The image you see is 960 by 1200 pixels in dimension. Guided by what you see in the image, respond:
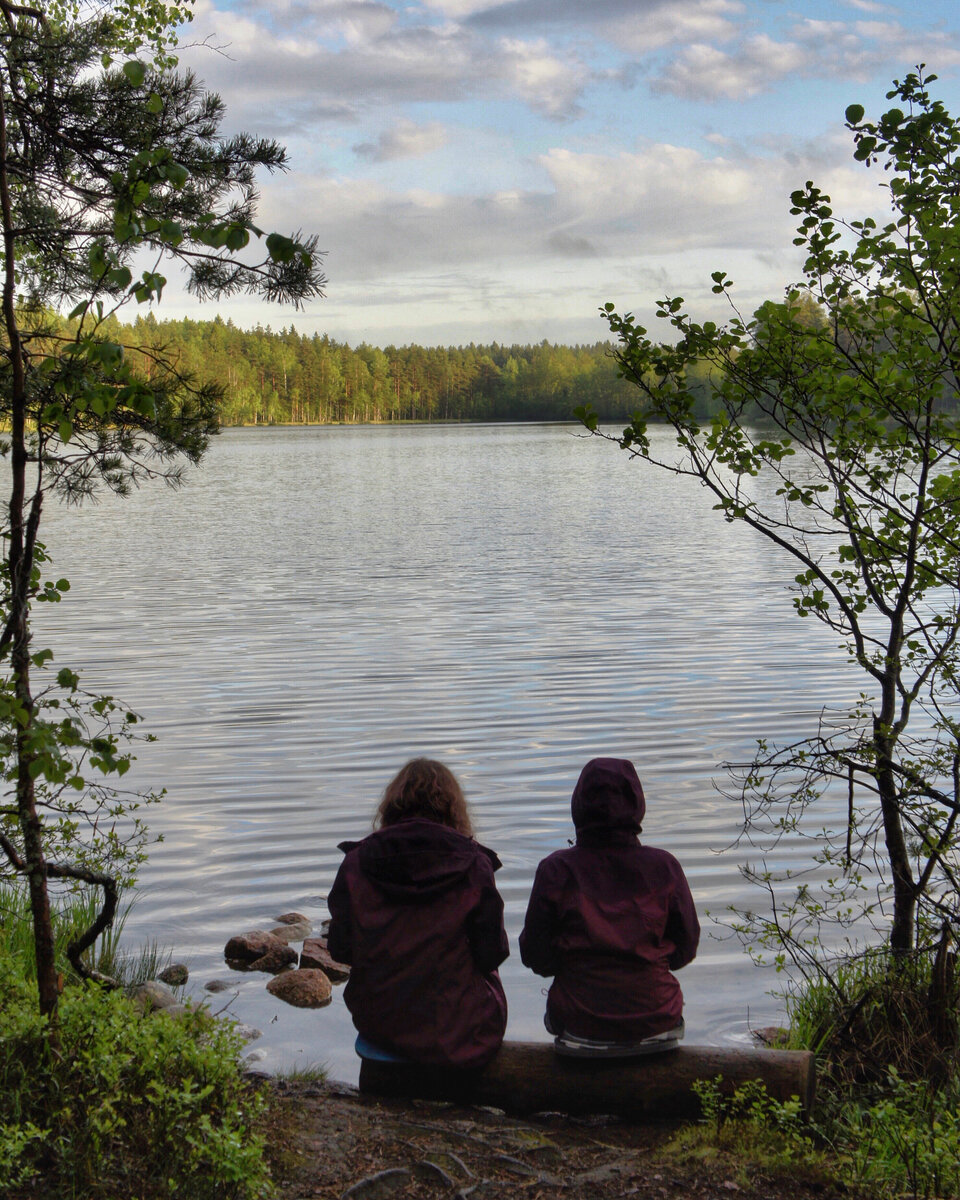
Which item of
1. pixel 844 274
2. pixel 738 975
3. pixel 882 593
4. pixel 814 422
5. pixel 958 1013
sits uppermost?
pixel 844 274

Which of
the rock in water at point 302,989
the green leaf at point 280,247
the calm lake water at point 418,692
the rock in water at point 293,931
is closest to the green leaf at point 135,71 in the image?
the green leaf at point 280,247

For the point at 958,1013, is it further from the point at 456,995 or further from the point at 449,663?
the point at 449,663

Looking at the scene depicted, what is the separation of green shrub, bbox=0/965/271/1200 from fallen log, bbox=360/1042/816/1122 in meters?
0.70

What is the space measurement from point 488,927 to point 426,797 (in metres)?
0.52

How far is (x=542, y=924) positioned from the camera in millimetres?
4223

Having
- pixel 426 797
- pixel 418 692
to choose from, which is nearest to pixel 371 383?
pixel 418 692

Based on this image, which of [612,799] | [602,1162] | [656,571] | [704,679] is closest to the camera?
[602,1162]

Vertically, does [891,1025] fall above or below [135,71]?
below

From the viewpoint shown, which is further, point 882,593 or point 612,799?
point 882,593

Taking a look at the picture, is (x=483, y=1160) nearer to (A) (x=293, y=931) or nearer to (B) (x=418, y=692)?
(A) (x=293, y=931)

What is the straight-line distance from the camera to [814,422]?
16.7 ft

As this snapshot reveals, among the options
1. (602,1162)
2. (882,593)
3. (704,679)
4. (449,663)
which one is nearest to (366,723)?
(449,663)

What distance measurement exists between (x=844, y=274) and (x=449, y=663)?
27.9 feet

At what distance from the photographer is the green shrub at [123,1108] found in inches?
125
